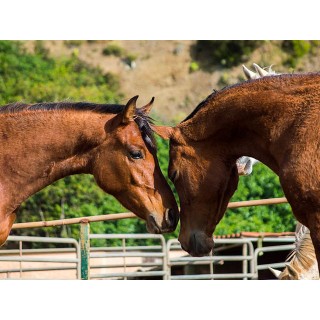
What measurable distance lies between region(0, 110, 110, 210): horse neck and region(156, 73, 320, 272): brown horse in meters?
0.73

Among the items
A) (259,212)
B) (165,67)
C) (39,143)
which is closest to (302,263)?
(39,143)

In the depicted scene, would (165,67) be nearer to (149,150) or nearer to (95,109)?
(95,109)

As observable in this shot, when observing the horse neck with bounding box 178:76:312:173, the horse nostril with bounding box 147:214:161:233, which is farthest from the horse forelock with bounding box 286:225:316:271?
the horse neck with bounding box 178:76:312:173

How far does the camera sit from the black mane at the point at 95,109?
8.24 meters

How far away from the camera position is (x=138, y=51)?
127 ft

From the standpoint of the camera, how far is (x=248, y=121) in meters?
7.37

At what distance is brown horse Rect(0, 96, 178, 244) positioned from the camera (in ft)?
26.7

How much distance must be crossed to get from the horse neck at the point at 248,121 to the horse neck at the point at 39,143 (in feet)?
3.00

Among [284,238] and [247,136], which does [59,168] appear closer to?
[247,136]

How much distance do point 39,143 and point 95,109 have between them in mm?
610

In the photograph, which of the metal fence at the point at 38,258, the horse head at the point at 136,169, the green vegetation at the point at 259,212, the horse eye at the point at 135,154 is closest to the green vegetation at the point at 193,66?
the metal fence at the point at 38,258

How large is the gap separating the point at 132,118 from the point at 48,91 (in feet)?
53.6

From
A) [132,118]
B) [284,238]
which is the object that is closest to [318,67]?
[284,238]

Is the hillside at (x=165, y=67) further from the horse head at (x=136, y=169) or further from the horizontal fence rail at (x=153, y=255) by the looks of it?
the horse head at (x=136, y=169)
